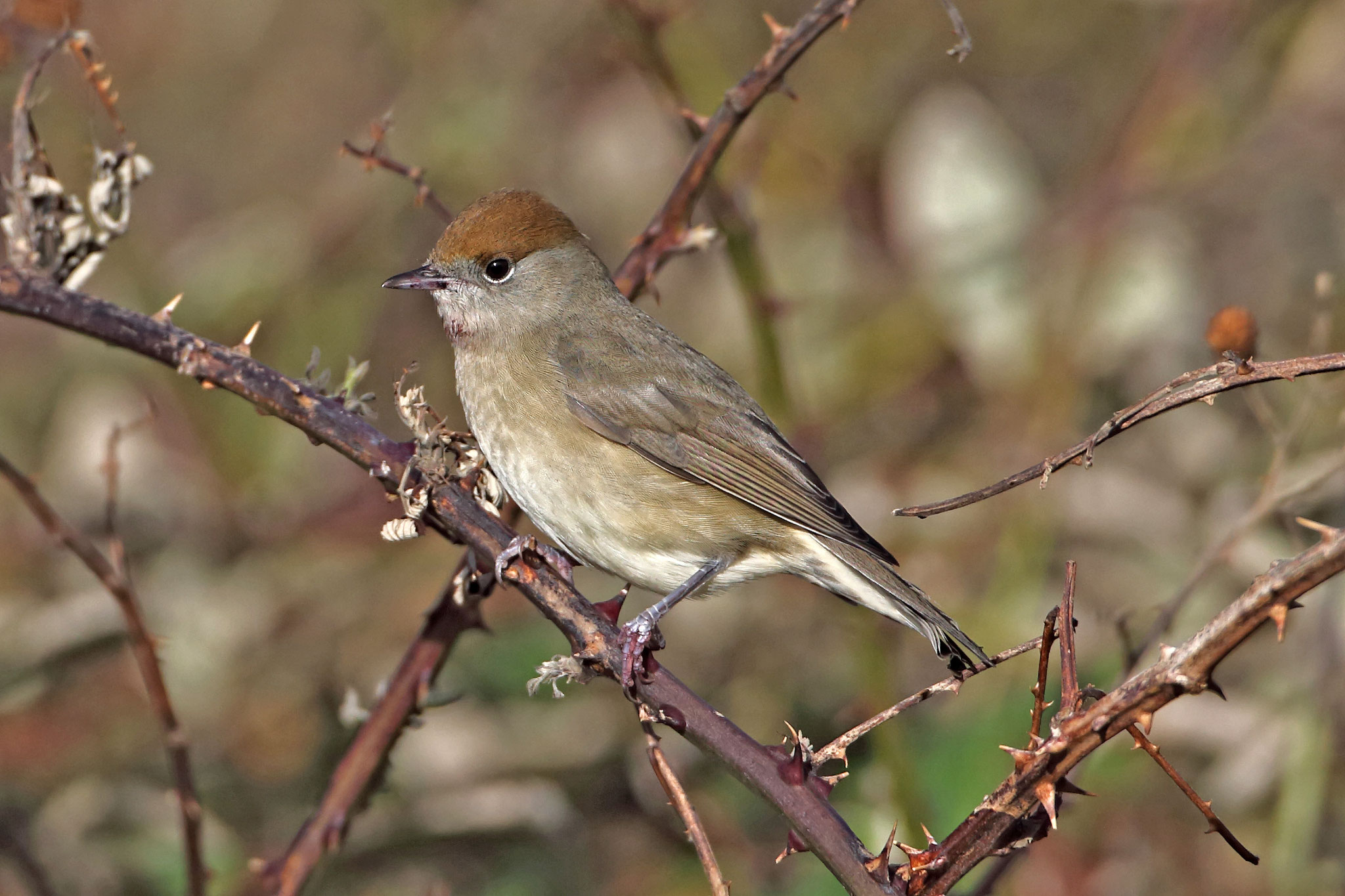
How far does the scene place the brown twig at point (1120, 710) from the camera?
64.1 inches

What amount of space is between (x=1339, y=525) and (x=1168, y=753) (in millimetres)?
1039

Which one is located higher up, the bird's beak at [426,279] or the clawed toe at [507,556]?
the bird's beak at [426,279]

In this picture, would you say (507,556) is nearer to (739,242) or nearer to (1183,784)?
(1183,784)

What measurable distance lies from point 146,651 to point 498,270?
5.46 feet

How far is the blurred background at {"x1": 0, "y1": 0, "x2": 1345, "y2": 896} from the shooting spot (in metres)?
4.07

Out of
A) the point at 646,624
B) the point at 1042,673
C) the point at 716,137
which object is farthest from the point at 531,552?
the point at 1042,673

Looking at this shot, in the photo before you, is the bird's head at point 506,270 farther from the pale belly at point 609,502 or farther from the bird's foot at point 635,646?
the bird's foot at point 635,646

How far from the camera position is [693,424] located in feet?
12.3

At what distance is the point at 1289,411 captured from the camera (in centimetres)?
498

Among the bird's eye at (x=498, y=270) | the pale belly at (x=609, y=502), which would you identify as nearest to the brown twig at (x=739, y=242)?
the pale belly at (x=609, y=502)

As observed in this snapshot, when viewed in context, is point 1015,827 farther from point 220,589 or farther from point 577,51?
point 577,51

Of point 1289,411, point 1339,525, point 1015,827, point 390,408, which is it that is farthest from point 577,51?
point 1015,827

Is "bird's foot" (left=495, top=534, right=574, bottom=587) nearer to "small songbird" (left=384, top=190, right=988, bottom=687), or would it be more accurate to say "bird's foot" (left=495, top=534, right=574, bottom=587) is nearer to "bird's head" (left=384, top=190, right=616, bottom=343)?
"small songbird" (left=384, top=190, right=988, bottom=687)

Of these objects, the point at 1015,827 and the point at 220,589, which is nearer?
the point at 1015,827
